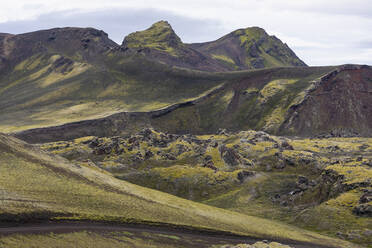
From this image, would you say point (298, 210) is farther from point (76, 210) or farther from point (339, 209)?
point (76, 210)

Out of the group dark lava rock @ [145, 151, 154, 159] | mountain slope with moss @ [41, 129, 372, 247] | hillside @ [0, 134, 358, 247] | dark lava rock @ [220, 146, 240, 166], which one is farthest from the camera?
dark lava rock @ [145, 151, 154, 159]

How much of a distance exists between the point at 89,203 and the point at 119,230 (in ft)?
47.5

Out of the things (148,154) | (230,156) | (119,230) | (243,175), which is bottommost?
(119,230)

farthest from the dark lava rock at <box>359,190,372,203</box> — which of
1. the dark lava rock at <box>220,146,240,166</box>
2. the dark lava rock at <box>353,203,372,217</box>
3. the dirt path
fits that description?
the dark lava rock at <box>220,146,240,166</box>

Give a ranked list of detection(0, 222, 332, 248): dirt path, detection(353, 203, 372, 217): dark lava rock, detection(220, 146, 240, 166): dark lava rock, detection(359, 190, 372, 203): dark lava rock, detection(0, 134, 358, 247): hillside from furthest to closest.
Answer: detection(220, 146, 240, 166): dark lava rock < detection(359, 190, 372, 203): dark lava rock < detection(353, 203, 372, 217): dark lava rock < detection(0, 134, 358, 247): hillside < detection(0, 222, 332, 248): dirt path

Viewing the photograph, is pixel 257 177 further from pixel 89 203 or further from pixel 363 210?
pixel 89 203

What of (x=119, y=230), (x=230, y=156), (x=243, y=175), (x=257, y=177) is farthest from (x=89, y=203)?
(x=230, y=156)

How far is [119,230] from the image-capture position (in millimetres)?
82938

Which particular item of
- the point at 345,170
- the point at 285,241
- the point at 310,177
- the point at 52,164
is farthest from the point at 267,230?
the point at 52,164

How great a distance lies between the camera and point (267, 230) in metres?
97.0

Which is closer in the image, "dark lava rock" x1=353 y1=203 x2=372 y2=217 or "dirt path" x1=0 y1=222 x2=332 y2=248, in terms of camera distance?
"dirt path" x1=0 y1=222 x2=332 y2=248

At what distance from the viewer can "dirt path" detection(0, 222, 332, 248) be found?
2928 inches

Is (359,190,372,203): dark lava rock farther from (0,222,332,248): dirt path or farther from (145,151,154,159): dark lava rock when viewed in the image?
(145,151,154,159): dark lava rock

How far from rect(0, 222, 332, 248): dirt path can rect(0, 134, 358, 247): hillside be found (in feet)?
7.50
